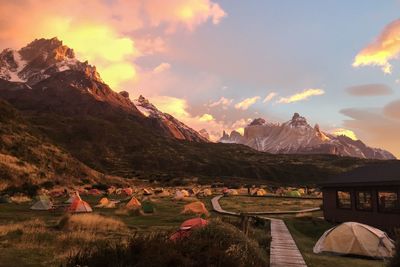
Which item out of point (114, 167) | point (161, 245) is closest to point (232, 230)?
point (161, 245)

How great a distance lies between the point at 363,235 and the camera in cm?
2667

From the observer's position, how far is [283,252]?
2247 centimetres

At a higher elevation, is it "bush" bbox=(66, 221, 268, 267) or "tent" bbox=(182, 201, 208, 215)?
"tent" bbox=(182, 201, 208, 215)

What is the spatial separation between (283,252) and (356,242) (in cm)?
638

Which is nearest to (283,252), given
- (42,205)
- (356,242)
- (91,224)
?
(356,242)

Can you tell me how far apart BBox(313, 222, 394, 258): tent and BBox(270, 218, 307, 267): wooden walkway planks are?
2378 millimetres

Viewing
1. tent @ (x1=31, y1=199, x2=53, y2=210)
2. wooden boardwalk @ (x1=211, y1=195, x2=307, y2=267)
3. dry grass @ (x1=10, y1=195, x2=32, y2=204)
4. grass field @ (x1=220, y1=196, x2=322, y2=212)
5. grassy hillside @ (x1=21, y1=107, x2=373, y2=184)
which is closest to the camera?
wooden boardwalk @ (x1=211, y1=195, x2=307, y2=267)

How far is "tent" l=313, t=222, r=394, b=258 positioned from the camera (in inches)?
1022

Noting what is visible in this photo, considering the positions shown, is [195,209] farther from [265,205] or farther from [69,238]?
[69,238]

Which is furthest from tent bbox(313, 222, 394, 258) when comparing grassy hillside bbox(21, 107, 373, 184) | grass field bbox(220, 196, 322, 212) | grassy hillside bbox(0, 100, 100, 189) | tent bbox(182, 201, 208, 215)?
grassy hillside bbox(21, 107, 373, 184)

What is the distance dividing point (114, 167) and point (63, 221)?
129896mm

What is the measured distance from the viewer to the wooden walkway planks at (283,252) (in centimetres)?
1942

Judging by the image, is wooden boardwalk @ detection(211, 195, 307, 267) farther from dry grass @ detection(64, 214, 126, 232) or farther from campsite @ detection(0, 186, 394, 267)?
dry grass @ detection(64, 214, 126, 232)

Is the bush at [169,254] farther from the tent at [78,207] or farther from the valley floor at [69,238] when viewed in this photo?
the tent at [78,207]
